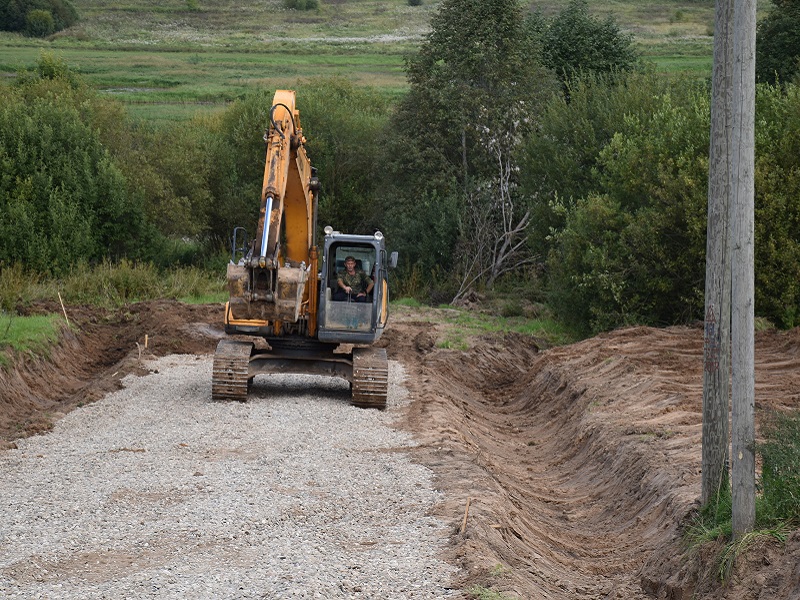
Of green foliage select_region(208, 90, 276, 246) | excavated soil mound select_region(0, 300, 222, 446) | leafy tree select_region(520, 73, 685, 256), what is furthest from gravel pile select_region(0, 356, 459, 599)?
green foliage select_region(208, 90, 276, 246)

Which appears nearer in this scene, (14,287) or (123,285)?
(14,287)

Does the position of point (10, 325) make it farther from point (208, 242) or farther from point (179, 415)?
point (208, 242)

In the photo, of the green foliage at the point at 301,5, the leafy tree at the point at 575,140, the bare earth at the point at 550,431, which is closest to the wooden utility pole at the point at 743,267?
the bare earth at the point at 550,431

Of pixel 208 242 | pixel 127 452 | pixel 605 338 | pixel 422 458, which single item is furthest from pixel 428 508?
pixel 208 242

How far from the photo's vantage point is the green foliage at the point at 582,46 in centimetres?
4878

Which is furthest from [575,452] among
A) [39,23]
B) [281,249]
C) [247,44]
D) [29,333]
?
[39,23]

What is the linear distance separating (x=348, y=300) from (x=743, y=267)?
10.3 m

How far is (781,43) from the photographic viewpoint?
46844 millimetres

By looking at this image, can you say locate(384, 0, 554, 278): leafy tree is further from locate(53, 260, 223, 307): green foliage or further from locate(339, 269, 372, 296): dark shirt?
locate(339, 269, 372, 296): dark shirt

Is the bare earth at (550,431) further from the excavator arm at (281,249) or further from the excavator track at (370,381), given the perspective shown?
the excavator arm at (281,249)

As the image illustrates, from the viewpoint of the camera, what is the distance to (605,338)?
2511 cm

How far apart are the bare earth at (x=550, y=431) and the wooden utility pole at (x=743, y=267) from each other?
1.91 ft

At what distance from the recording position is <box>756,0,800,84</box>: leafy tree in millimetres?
46281

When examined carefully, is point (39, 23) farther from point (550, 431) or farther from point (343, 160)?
point (550, 431)
